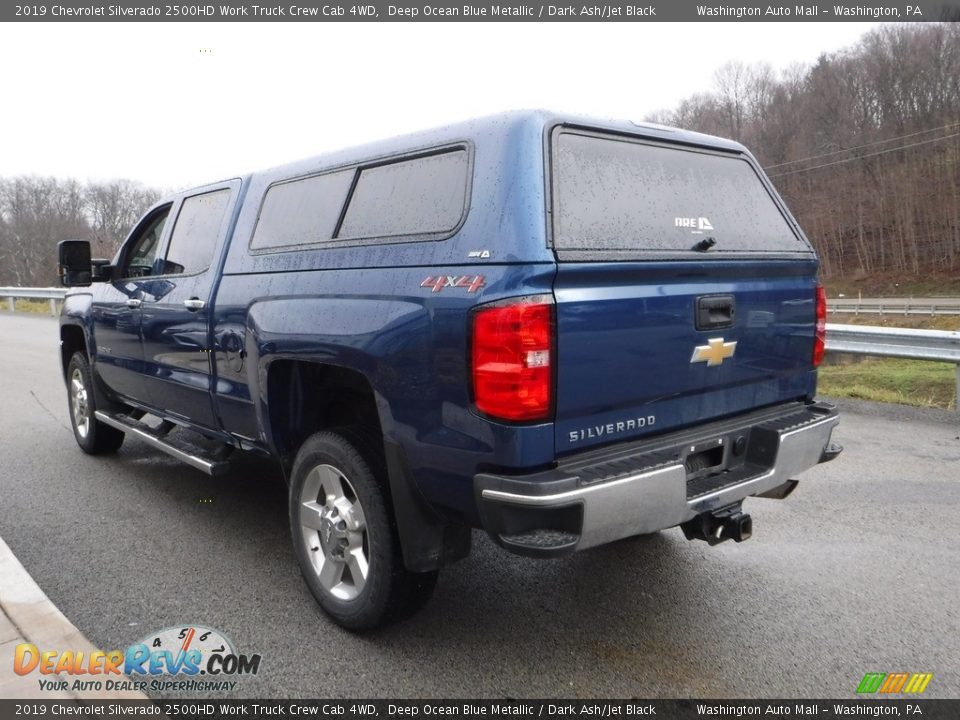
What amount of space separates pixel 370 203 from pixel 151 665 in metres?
2.10

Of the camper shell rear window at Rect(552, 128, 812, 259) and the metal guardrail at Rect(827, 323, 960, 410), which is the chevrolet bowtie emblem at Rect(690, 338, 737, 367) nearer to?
the camper shell rear window at Rect(552, 128, 812, 259)

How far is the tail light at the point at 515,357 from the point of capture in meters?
2.43

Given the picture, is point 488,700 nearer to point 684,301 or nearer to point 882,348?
point 684,301

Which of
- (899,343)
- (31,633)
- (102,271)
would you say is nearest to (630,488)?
(31,633)

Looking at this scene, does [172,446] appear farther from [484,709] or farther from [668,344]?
[668,344]

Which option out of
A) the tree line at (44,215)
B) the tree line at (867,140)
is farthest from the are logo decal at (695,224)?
the tree line at (867,140)

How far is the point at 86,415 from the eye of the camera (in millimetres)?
5988

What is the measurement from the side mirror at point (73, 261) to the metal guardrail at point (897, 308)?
3406 centimetres

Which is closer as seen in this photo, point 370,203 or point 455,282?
point 455,282

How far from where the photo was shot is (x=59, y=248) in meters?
5.29

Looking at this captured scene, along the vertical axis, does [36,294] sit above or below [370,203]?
below

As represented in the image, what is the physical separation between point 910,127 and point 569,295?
60137 millimetres

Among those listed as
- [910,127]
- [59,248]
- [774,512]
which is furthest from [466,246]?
[910,127]

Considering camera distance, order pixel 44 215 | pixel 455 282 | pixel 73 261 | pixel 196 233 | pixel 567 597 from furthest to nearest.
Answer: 1. pixel 44 215
2. pixel 73 261
3. pixel 196 233
4. pixel 567 597
5. pixel 455 282
